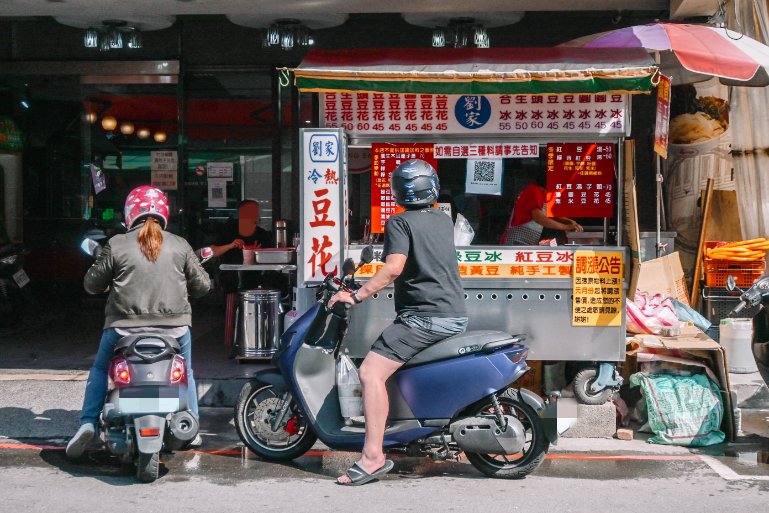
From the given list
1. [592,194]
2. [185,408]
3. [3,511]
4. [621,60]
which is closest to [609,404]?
[592,194]

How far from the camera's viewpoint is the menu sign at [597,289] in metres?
6.78

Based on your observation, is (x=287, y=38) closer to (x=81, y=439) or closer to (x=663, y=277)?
(x=663, y=277)

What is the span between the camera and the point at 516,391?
18.8 ft

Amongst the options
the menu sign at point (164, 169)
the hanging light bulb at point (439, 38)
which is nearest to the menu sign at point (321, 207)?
the hanging light bulb at point (439, 38)

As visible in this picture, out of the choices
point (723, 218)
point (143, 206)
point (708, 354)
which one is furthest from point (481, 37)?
point (143, 206)

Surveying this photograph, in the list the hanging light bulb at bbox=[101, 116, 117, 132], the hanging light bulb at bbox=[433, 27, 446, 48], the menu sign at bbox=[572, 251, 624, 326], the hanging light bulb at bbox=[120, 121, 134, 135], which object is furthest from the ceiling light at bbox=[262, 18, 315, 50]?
the menu sign at bbox=[572, 251, 624, 326]

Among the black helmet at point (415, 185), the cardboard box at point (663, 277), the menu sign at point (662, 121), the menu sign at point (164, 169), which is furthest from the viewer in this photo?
the menu sign at point (164, 169)

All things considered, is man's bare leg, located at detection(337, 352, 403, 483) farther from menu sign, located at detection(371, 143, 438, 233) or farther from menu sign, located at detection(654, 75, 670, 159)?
menu sign, located at detection(654, 75, 670, 159)

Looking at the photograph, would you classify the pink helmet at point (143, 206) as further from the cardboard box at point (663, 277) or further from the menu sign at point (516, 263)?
the cardboard box at point (663, 277)

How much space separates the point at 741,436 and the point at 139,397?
433 centimetres

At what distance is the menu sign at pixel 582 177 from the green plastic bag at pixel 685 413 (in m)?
1.40

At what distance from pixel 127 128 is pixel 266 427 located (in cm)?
730

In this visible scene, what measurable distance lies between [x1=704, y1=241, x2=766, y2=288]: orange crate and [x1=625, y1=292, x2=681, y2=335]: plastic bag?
152cm

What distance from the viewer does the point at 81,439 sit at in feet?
19.1
